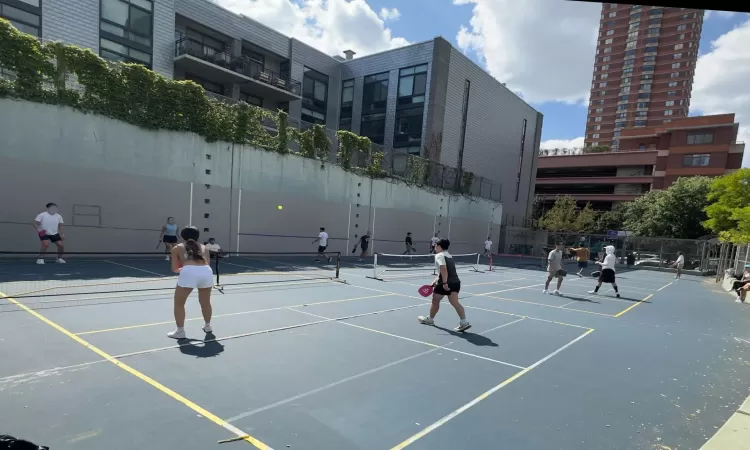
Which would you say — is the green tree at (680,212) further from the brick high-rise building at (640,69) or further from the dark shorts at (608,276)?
the brick high-rise building at (640,69)

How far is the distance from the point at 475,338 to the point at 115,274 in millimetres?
10118

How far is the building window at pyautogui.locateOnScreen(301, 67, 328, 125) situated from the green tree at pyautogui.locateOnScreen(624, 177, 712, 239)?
34980 millimetres

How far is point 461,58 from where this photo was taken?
34.2 meters

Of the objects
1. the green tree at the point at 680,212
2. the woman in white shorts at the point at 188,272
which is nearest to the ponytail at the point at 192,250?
the woman in white shorts at the point at 188,272

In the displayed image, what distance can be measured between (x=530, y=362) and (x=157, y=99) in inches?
643

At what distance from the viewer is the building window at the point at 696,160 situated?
5375cm

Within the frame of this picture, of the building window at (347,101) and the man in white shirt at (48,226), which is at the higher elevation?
the building window at (347,101)

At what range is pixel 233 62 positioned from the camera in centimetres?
2662

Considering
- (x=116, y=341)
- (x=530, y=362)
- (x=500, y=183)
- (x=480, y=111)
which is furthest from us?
(x=500, y=183)

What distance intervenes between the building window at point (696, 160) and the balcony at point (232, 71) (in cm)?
5530

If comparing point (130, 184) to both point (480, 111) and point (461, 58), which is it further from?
point (480, 111)

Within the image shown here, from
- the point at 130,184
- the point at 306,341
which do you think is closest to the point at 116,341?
the point at 306,341

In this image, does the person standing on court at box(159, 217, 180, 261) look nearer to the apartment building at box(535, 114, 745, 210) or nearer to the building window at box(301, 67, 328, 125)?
the building window at box(301, 67, 328, 125)

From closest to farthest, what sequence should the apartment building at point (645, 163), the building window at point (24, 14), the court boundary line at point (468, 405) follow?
the court boundary line at point (468, 405) < the building window at point (24, 14) < the apartment building at point (645, 163)
